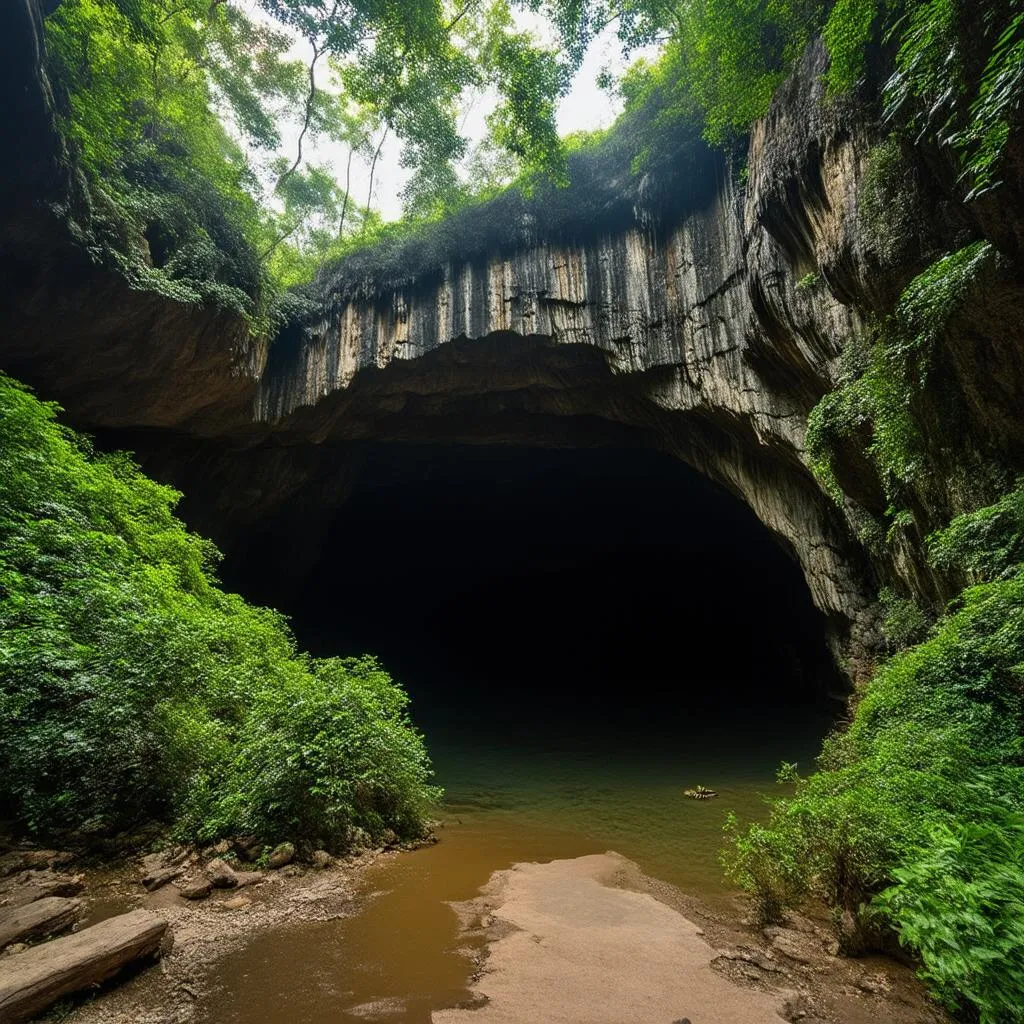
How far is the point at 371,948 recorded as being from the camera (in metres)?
3.41

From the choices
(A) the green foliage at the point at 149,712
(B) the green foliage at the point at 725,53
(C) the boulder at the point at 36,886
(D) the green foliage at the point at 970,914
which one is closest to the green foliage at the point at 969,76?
(B) the green foliage at the point at 725,53

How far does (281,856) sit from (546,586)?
78.6 feet

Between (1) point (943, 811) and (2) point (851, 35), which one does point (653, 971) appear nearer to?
(1) point (943, 811)

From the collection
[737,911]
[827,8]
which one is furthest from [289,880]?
[827,8]

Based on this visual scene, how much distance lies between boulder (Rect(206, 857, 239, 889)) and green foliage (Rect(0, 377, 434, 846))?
0.46 m

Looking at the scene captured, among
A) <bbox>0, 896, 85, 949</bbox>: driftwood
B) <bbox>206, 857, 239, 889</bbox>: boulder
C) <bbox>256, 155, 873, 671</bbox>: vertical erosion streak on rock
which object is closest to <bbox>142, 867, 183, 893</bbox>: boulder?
<bbox>206, 857, 239, 889</bbox>: boulder

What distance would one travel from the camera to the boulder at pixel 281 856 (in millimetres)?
4555

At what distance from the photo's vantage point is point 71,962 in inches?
105

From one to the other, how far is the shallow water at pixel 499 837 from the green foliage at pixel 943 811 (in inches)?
59.5

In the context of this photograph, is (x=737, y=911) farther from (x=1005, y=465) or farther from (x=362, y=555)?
(x=362, y=555)

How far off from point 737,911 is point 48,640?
23.2 ft

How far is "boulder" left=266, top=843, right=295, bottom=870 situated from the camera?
4555 millimetres

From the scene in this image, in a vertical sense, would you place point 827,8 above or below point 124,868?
above

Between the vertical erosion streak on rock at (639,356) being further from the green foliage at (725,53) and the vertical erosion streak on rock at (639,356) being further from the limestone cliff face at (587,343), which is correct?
the green foliage at (725,53)
